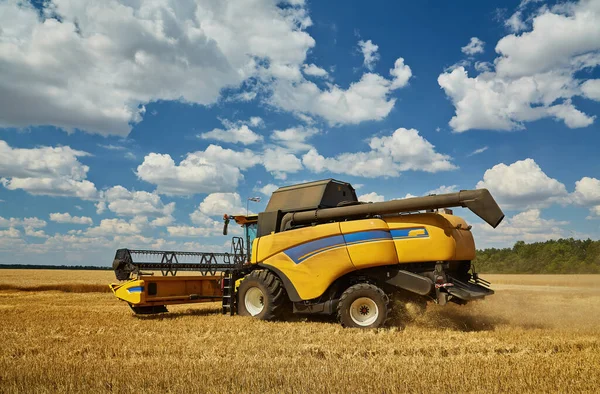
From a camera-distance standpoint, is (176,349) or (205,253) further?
(205,253)

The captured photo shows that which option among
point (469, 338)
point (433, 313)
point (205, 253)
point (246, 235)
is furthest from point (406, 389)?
point (205, 253)

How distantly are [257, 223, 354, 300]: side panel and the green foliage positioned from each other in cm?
4025

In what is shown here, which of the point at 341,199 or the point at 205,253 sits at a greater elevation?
the point at 341,199

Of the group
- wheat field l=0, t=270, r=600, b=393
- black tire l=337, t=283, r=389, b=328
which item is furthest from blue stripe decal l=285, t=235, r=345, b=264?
wheat field l=0, t=270, r=600, b=393

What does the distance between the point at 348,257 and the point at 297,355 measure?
10.6 feet

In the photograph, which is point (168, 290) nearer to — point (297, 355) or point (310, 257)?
point (310, 257)

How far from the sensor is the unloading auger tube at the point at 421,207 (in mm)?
8109

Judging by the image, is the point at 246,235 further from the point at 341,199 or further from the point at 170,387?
the point at 170,387

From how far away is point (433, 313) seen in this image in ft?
29.5

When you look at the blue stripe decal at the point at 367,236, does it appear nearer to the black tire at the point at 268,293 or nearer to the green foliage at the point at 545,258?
the black tire at the point at 268,293

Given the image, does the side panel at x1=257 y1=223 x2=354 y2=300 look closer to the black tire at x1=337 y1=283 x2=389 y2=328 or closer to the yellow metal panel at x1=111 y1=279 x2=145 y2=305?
the black tire at x1=337 y1=283 x2=389 y2=328

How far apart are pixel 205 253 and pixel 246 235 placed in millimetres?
2538

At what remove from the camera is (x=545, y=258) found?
59.2 m

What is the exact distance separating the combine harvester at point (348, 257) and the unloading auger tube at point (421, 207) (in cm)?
2
